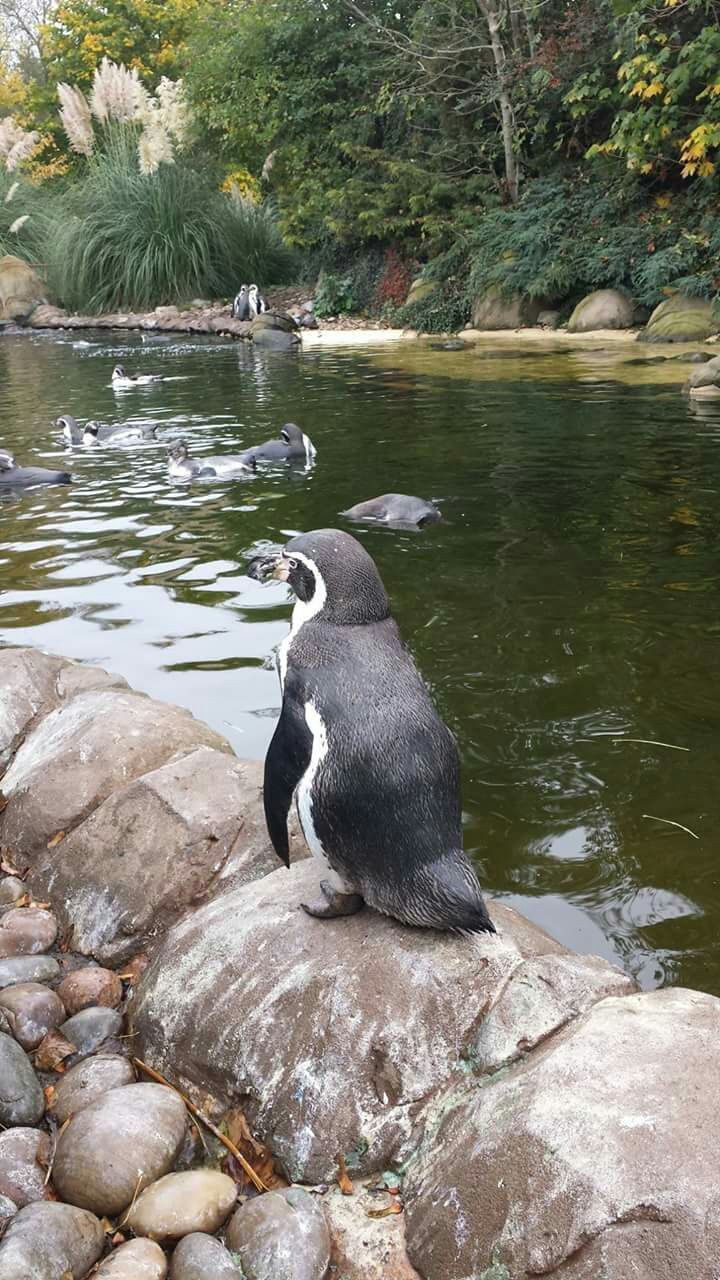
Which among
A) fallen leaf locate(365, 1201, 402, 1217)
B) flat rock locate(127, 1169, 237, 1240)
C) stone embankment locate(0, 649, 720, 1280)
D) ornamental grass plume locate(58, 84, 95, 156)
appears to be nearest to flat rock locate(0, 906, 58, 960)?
stone embankment locate(0, 649, 720, 1280)

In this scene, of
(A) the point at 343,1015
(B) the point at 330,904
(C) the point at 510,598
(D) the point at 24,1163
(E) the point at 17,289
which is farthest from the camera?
(E) the point at 17,289

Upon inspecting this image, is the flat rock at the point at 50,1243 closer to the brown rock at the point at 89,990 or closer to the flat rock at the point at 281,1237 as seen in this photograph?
the flat rock at the point at 281,1237

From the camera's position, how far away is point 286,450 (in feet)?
28.3

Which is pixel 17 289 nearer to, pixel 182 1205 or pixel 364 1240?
pixel 182 1205

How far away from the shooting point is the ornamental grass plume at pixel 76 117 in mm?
20469

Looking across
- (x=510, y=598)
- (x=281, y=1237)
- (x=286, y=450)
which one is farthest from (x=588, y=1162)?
(x=286, y=450)

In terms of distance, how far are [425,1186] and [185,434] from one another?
906 cm

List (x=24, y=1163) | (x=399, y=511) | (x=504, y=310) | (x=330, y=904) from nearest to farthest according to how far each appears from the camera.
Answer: (x=24, y=1163) → (x=330, y=904) → (x=399, y=511) → (x=504, y=310)

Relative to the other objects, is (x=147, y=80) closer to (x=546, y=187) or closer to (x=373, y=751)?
(x=546, y=187)

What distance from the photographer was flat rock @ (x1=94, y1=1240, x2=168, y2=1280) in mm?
1862

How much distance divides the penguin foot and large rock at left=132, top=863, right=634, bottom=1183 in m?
0.02

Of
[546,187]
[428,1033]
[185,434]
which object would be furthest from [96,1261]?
[546,187]

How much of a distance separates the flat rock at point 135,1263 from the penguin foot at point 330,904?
2.49 feet

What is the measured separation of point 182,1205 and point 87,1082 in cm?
45
